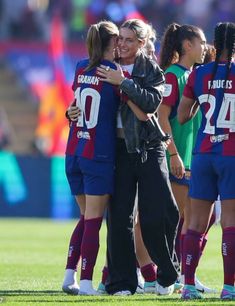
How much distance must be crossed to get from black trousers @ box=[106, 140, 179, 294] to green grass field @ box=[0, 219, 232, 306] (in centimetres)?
24

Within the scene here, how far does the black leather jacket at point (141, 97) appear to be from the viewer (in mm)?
9719

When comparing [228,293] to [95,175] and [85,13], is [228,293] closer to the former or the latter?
[95,175]

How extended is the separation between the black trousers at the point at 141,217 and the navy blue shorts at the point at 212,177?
17.4 inches

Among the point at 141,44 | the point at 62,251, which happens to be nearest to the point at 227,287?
the point at 141,44

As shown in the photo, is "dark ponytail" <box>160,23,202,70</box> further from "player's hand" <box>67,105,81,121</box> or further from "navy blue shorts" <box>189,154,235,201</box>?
"navy blue shorts" <box>189,154,235,201</box>

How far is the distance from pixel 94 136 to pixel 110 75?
1.75ft

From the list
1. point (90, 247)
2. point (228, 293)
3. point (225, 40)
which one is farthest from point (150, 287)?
point (225, 40)

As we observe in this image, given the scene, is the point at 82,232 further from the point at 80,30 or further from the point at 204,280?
the point at 80,30

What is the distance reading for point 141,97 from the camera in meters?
9.69

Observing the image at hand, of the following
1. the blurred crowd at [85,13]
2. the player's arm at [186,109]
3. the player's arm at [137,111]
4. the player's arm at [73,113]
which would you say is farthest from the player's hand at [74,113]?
the blurred crowd at [85,13]

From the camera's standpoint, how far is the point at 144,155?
9883 millimetres

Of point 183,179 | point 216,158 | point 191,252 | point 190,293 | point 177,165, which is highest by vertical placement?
point 216,158

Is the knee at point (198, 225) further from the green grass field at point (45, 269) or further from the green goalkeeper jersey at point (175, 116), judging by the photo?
the green goalkeeper jersey at point (175, 116)

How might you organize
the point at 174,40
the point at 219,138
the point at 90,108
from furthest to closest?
the point at 174,40
the point at 90,108
the point at 219,138
